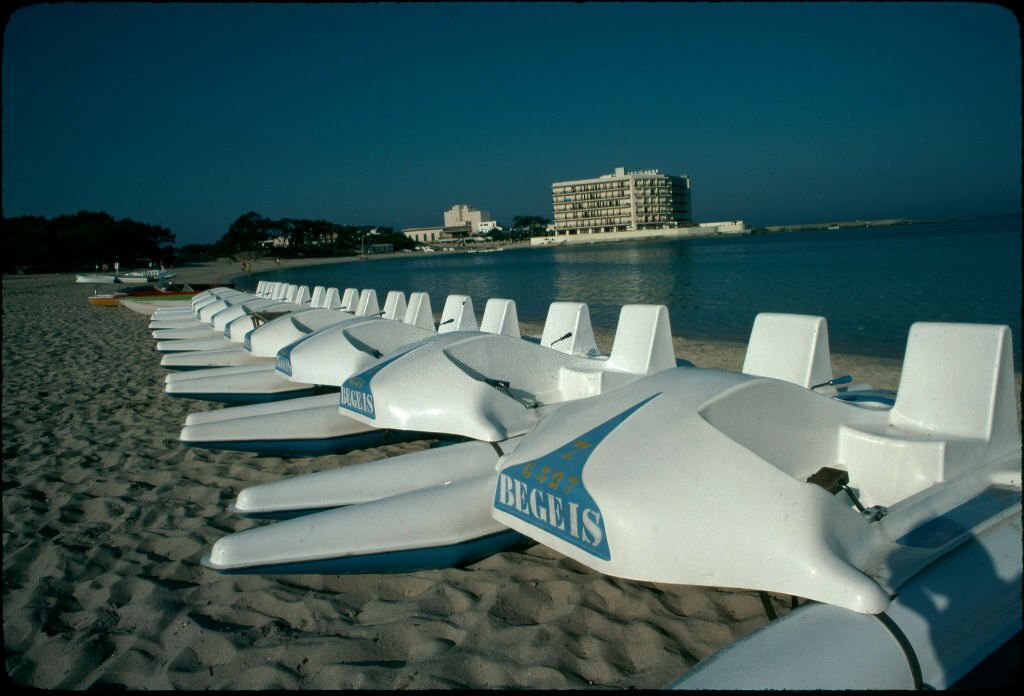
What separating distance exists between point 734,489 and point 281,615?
189 cm

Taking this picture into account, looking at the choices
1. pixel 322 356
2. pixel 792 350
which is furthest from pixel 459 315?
pixel 792 350

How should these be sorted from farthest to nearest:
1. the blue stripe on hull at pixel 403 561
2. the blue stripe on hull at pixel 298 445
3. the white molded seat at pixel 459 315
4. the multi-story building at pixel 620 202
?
1. the multi-story building at pixel 620 202
2. the white molded seat at pixel 459 315
3. the blue stripe on hull at pixel 298 445
4. the blue stripe on hull at pixel 403 561

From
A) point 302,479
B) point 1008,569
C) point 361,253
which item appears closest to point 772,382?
point 1008,569

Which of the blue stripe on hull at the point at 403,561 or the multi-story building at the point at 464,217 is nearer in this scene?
the blue stripe on hull at the point at 403,561

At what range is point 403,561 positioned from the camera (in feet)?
9.30

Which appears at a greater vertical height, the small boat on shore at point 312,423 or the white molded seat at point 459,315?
the white molded seat at point 459,315

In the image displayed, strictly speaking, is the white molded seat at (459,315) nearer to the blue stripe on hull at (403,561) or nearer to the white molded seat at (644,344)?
the white molded seat at (644,344)

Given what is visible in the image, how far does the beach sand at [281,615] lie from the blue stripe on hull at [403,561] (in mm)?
61

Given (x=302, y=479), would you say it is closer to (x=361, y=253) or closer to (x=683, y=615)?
(x=683, y=615)

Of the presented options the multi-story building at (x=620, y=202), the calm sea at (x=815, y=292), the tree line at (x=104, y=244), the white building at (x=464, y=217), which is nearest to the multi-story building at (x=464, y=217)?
the white building at (x=464, y=217)

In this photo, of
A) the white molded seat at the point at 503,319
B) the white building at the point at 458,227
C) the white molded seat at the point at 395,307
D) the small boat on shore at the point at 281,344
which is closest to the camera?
the white molded seat at the point at 503,319

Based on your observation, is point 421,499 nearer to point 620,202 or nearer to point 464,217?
point 620,202

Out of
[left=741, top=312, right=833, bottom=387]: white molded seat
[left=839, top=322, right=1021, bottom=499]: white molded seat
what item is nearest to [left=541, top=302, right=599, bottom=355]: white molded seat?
[left=741, top=312, right=833, bottom=387]: white molded seat

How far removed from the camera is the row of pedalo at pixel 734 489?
173 centimetres
